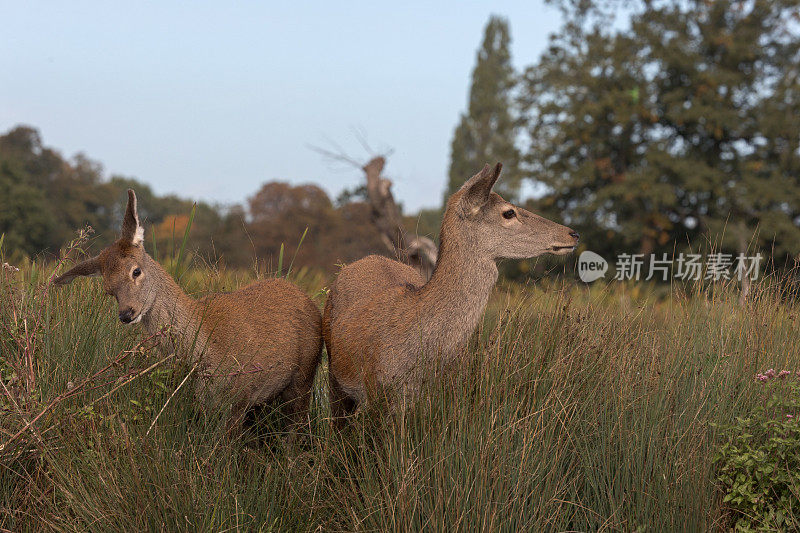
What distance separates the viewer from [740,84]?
88.4 ft

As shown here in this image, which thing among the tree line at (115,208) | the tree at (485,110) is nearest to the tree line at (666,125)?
the tree line at (115,208)

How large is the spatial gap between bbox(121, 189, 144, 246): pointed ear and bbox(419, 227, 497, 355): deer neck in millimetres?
1936

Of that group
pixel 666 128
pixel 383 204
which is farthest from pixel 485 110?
pixel 383 204

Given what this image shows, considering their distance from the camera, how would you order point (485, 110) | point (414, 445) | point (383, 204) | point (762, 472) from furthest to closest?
point (485, 110) → point (383, 204) → point (762, 472) → point (414, 445)

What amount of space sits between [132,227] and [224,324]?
907 millimetres

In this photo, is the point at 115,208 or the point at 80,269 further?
the point at 115,208

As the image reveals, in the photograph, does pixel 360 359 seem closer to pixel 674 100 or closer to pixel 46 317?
pixel 46 317

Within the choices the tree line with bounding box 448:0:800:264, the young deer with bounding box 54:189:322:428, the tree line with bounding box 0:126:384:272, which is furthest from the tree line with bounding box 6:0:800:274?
the young deer with bounding box 54:189:322:428

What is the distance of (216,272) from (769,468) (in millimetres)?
4841

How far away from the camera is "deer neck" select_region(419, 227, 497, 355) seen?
15.3 feet

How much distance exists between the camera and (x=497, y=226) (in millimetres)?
4941

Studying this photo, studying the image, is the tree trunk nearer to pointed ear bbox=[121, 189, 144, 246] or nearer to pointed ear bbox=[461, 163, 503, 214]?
pointed ear bbox=[461, 163, 503, 214]

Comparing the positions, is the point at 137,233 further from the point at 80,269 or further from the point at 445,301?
the point at 445,301

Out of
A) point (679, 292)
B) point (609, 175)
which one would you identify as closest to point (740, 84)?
point (609, 175)
